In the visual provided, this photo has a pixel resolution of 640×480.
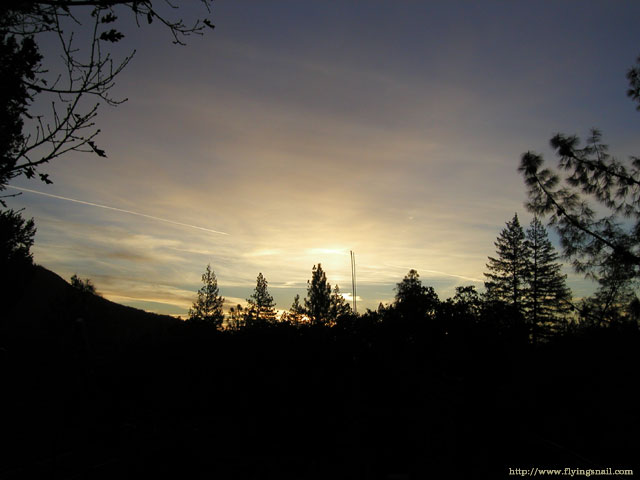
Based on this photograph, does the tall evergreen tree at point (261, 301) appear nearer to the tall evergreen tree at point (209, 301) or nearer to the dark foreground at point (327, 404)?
the tall evergreen tree at point (209, 301)

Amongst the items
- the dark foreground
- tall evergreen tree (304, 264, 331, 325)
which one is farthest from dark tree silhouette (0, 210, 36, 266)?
tall evergreen tree (304, 264, 331, 325)

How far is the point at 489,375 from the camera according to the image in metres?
9.48

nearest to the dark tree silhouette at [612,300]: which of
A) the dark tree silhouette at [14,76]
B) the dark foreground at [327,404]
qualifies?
the dark foreground at [327,404]

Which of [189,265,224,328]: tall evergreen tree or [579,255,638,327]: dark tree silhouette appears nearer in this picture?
[579,255,638,327]: dark tree silhouette

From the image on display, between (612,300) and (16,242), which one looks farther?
(16,242)

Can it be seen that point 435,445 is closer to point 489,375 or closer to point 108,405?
point 489,375

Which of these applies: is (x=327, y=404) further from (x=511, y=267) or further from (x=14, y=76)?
(x=511, y=267)

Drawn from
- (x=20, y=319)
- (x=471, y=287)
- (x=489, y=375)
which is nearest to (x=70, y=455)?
(x=489, y=375)

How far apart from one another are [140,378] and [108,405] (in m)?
0.93

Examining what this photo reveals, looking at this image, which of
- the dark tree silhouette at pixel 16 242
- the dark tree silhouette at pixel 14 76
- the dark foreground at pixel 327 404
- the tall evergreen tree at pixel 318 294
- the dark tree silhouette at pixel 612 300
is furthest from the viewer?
the tall evergreen tree at pixel 318 294

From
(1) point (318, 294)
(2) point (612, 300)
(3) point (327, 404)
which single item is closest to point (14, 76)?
(3) point (327, 404)

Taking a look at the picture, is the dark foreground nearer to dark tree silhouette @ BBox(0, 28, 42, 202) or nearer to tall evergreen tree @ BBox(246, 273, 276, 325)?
dark tree silhouette @ BBox(0, 28, 42, 202)

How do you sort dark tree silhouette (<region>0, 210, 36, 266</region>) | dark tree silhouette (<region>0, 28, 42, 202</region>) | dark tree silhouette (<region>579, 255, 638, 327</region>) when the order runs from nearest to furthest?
dark tree silhouette (<region>0, 28, 42, 202</region>), dark tree silhouette (<region>579, 255, 638, 327</region>), dark tree silhouette (<region>0, 210, 36, 266</region>)

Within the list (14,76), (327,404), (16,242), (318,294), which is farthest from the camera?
(318,294)
